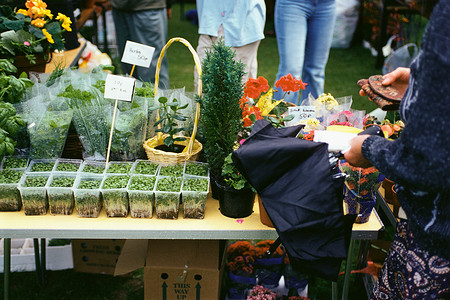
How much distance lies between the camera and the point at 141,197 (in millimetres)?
1562

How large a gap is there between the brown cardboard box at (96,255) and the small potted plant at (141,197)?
0.73 metres

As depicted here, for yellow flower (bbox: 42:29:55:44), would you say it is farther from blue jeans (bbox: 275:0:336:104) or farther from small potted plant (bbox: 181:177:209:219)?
blue jeans (bbox: 275:0:336:104)

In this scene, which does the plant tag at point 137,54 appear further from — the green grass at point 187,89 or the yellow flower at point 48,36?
the yellow flower at point 48,36

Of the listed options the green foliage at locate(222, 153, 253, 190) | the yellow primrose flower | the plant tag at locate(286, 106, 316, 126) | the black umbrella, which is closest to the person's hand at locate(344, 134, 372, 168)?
the black umbrella

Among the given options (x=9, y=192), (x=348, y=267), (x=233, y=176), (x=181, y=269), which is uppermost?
(x=233, y=176)

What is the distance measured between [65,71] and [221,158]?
3.08ft

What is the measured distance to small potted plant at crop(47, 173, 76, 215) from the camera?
1569mm

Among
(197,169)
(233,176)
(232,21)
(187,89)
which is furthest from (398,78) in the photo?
(187,89)

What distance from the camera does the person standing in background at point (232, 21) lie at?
2.73 m

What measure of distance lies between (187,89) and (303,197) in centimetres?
363

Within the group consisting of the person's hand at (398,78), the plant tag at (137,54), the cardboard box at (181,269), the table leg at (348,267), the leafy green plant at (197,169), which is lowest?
the cardboard box at (181,269)

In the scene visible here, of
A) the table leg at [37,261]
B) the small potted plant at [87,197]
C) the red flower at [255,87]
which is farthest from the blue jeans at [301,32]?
the table leg at [37,261]

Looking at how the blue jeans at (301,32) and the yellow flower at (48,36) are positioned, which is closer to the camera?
the yellow flower at (48,36)

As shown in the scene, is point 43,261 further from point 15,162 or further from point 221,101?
point 221,101
